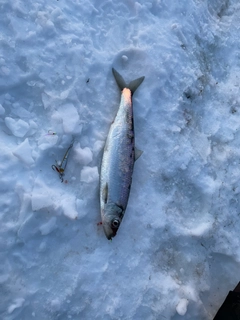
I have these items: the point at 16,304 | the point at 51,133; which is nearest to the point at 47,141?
the point at 51,133

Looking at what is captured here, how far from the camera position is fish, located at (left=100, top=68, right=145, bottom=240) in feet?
9.07

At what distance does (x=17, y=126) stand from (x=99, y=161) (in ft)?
2.47

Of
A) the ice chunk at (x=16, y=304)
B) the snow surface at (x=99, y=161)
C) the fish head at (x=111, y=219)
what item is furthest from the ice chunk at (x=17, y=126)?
the ice chunk at (x=16, y=304)

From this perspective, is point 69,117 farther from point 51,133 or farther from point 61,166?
point 61,166

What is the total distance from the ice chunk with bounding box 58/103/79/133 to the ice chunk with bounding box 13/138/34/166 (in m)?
0.36

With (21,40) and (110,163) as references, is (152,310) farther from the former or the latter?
(21,40)

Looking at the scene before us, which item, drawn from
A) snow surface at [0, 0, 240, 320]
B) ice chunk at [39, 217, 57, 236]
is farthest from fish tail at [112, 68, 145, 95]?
ice chunk at [39, 217, 57, 236]

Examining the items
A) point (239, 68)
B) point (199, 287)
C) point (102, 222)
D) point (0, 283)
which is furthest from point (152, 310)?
point (239, 68)

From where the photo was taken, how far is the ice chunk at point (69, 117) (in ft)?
9.46

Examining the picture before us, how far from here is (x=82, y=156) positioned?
2896 mm

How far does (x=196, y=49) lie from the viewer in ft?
12.2

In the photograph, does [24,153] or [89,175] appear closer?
[24,153]

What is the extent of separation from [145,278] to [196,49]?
2.47 m

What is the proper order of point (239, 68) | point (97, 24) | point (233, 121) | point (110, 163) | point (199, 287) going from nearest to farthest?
point (110, 163) < point (199, 287) < point (97, 24) < point (233, 121) < point (239, 68)
